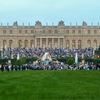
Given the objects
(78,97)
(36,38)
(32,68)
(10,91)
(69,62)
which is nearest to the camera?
(78,97)

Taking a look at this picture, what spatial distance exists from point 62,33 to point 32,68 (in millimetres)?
72464

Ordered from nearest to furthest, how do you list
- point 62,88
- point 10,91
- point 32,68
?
point 10,91 → point 62,88 → point 32,68

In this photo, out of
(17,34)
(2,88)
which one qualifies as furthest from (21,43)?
(2,88)

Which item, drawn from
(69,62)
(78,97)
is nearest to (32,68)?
(69,62)

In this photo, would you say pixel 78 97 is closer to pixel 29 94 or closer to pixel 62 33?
pixel 29 94

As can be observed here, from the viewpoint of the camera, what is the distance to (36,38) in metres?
120

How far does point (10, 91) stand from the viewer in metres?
21.4

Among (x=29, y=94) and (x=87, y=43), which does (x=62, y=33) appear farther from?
(x=29, y=94)

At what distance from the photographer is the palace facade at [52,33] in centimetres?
12212

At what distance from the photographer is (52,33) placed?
121m

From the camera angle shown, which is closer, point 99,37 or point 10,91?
point 10,91

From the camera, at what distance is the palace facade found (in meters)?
122

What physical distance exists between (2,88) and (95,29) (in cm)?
10261

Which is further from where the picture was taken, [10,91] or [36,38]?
[36,38]
